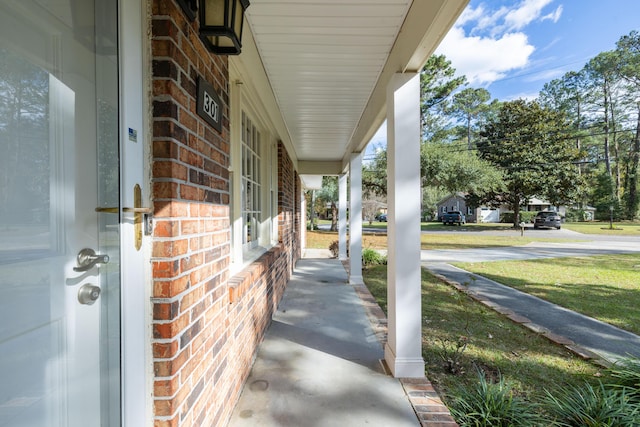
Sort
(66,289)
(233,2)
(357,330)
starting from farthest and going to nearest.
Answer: (357,330)
(233,2)
(66,289)

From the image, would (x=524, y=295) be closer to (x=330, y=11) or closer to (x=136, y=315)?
(x=330, y=11)

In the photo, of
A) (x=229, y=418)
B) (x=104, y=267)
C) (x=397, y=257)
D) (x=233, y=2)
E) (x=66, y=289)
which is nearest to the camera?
(x=66, y=289)

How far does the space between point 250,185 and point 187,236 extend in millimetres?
2040

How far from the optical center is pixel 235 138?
2461 mm

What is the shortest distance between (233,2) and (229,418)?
2.29 m

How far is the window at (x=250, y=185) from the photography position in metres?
2.97

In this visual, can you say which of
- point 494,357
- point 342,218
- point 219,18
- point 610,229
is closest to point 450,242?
point 342,218

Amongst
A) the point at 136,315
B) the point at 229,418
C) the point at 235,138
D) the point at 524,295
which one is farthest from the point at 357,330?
the point at 524,295

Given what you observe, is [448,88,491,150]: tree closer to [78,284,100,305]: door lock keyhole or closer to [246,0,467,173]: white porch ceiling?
[246,0,467,173]: white porch ceiling

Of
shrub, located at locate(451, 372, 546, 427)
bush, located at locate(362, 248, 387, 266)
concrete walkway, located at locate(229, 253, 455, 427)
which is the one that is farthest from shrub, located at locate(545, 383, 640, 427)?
bush, located at locate(362, 248, 387, 266)

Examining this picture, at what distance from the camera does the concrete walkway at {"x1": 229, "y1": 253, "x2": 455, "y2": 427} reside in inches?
76.3

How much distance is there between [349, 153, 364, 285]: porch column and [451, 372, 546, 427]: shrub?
11.8 feet

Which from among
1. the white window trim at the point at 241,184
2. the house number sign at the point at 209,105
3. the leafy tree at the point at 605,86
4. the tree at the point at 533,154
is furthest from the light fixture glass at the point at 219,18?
the leafy tree at the point at 605,86

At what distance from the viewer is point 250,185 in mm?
3270
